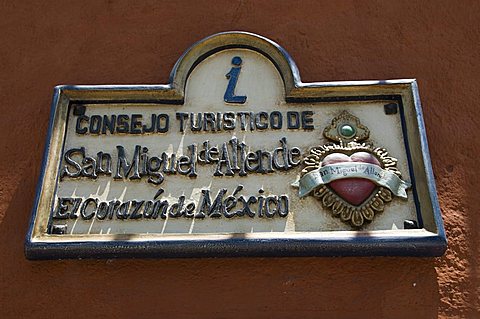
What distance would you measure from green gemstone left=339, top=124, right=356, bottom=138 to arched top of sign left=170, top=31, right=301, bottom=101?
367 mm

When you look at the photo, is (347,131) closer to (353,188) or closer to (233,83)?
(353,188)

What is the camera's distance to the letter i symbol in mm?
3432

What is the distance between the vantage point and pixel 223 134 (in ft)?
10.9

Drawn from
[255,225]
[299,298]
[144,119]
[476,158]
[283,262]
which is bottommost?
[299,298]

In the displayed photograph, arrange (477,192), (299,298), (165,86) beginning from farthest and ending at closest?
(165,86), (477,192), (299,298)

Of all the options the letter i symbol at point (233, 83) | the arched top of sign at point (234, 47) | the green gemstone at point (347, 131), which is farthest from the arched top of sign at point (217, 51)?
the green gemstone at point (347, 131)

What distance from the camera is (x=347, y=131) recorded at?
325cm

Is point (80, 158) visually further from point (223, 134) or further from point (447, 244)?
point (447, 244)

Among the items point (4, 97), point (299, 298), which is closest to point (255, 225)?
point (299, 298)

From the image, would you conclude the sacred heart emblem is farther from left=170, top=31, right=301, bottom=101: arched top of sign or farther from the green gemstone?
left=170, top=31, right=301, bottom=101: arched top of sign

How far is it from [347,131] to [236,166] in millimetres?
654

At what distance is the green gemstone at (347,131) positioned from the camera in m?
3.24

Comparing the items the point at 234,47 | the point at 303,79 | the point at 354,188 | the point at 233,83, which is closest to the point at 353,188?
the point at 354,188

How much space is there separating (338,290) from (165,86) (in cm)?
152
